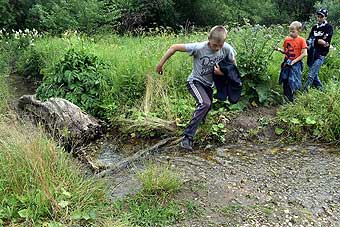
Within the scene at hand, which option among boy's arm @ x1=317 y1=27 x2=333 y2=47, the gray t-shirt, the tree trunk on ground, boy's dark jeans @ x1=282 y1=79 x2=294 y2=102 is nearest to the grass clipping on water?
the tree trunk on ground

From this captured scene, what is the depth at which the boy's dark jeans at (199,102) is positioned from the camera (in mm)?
5805

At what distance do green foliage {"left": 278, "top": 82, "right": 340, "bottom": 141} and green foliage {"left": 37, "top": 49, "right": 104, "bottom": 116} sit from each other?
325 cm

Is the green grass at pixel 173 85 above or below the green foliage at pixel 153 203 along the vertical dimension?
above

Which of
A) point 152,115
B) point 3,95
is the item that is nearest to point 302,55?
point 152,115

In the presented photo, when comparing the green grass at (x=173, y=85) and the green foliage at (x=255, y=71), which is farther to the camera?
the green foliage at (x=255, y=71)

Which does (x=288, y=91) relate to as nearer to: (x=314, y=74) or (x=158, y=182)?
(x=314, y=74)

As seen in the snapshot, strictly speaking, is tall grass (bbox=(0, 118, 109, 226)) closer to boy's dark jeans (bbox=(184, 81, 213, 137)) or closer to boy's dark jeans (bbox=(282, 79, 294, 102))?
boy's dark jeans (bbox=(184, 81, 213, 137))

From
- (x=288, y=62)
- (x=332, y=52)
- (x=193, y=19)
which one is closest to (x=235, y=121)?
(x=288, y=62)

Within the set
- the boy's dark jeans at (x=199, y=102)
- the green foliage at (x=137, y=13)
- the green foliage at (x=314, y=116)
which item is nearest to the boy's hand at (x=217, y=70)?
the boy's dark jeans at (x=199, y=102)

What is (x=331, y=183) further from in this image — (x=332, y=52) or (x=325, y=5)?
(x=325, y=5)

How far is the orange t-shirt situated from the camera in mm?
6828

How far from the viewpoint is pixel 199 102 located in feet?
19.1

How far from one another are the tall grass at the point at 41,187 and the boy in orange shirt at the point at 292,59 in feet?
13.1

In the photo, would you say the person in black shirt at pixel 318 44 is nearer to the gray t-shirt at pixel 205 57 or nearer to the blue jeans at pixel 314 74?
the blue jeans at pixel 314 74
